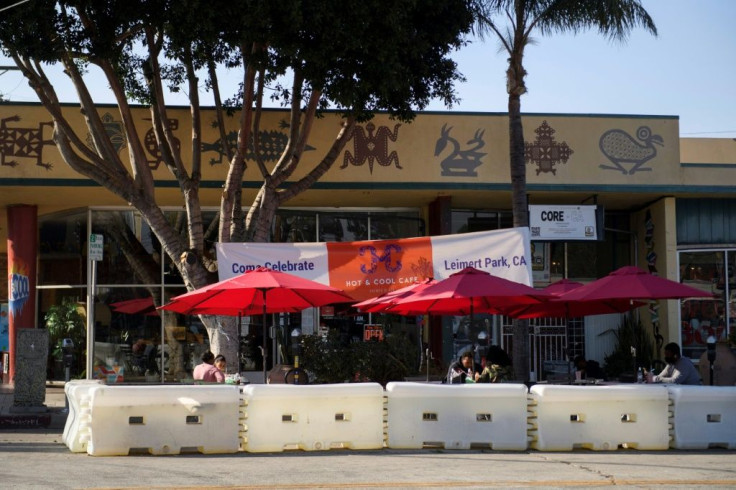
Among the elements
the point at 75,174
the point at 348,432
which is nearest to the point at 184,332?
the point at 75,174

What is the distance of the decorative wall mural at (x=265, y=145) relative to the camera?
835 inches

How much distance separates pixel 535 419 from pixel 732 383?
533cm

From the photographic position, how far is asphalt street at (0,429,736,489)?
9781mm

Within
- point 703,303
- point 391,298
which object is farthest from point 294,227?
point 703,303

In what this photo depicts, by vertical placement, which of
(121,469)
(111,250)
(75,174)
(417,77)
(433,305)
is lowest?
(121,469)

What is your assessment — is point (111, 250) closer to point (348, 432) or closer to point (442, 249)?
point (442, 249)

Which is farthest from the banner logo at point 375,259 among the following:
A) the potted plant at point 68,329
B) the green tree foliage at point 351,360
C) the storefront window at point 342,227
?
the potted plant at point 68,329

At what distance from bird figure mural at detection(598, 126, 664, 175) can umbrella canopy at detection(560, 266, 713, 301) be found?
20.1 ft

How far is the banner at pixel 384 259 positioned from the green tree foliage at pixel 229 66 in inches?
44.7

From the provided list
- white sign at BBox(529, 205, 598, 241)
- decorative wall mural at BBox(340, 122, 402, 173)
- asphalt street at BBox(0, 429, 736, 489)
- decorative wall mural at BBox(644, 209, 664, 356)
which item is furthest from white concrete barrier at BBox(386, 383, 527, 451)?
decorative wall mural at BBox(644, 209, 664, 356)

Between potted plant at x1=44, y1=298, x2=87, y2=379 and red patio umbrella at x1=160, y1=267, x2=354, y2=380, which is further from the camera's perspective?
potted plant at x1=44, y1=298, x2=87, y2=379

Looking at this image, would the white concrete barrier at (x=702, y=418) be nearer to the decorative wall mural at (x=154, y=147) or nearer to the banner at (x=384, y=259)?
the banner at (x=384, y=259)

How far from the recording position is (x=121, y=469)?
10789 mm

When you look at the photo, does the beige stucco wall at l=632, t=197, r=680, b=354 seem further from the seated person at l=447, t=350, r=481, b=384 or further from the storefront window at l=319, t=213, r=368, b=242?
the seated person at l=447, t=350, r=481, b=384
